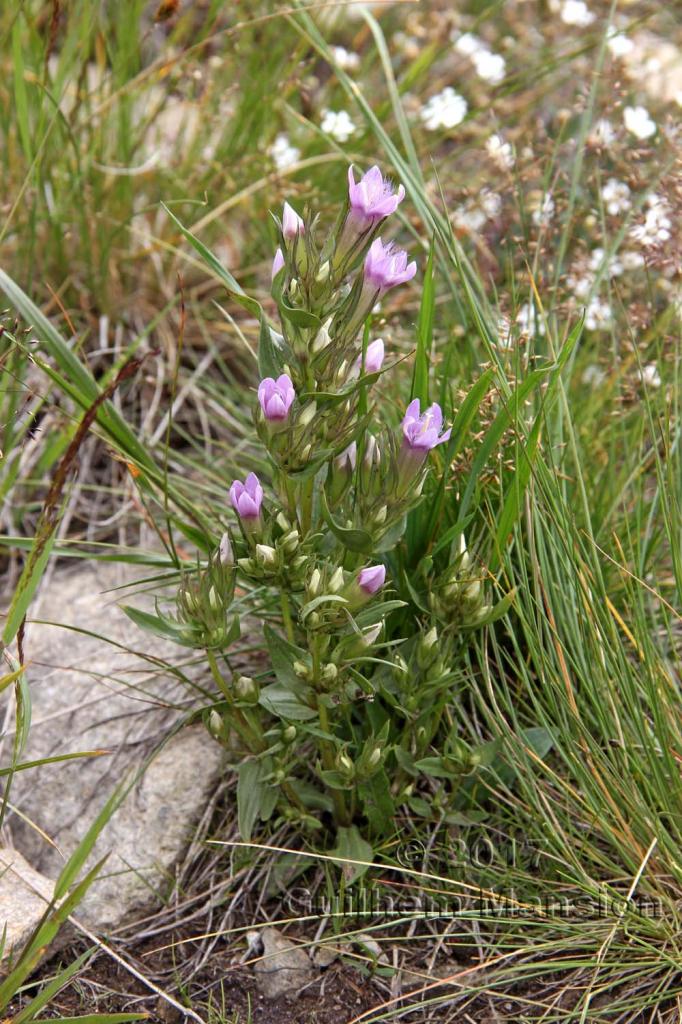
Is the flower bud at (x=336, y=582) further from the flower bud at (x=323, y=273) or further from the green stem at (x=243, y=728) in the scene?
the flower bud at (x=323, y=273)

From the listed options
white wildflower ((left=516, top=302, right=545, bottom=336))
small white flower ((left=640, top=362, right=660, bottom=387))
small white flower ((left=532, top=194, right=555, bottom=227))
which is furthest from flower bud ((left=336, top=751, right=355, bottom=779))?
small white flower ((left=532, top=194, right=555, bottom=227))

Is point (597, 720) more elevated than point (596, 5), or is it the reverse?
point (596, 5)

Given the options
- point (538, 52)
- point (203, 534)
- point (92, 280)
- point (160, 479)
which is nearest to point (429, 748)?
point (203, 534)

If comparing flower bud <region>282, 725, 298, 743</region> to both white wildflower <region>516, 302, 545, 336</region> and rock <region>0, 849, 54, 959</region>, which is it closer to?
rock <region>0, 849, 54, 959</region>

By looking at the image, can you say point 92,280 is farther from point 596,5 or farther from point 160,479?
point 596,5

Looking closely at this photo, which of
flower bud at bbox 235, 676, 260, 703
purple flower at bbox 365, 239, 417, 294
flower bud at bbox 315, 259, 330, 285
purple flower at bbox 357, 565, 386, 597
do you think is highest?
flower bud at bbox 315, 259, 330, 285

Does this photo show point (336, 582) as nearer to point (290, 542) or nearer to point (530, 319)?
point (290, 542)
